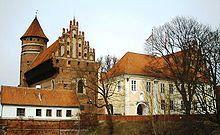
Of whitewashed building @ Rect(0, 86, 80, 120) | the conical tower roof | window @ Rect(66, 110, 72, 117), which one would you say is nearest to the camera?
whitewashed building @ Rect(0, 86, 80, 120)

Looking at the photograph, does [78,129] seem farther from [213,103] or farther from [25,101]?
[213,103]

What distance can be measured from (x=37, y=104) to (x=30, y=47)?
19.0 m

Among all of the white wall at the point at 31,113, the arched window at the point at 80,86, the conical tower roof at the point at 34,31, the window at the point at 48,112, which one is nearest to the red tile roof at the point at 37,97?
the white wall at the point at 31,113

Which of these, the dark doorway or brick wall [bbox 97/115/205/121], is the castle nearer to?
brick wall [bbox 97/115/205/121]

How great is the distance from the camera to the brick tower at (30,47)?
54.3 meters

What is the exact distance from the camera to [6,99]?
3628cm

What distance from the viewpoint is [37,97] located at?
38938 millimetres

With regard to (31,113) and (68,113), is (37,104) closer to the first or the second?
(31,113)

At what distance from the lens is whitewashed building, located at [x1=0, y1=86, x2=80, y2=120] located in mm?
36094

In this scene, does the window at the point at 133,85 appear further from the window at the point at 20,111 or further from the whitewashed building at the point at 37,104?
the window at the point at 20,111

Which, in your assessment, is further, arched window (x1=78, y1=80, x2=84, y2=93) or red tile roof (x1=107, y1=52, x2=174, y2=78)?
arched window (x1=78, y1=80, x2=84, y2=93)

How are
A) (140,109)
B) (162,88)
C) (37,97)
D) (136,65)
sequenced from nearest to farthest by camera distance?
1. (37,97)
2. (140,109)
3. (136,65)
4. (162,88)

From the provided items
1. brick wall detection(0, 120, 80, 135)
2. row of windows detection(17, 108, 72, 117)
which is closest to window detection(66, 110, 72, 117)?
row of windows detection(17, 108, 72, 117)

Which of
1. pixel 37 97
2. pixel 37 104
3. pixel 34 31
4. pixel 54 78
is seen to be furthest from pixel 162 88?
pixel 34 31
